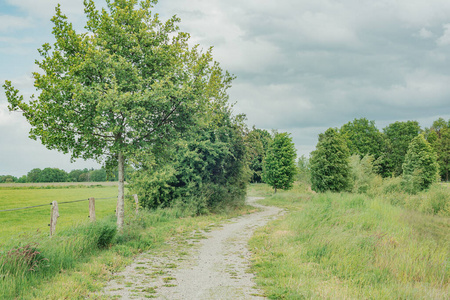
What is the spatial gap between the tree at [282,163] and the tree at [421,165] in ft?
45.0

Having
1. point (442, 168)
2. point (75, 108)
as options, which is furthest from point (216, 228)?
point (442, 168)

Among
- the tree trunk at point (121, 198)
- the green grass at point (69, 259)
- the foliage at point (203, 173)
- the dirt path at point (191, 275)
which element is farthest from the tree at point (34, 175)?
the dirt path at point (191, 275)

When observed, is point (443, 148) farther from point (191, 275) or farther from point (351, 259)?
point (191, 275)

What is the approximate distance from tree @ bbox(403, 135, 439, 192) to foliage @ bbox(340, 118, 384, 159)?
48.1ft

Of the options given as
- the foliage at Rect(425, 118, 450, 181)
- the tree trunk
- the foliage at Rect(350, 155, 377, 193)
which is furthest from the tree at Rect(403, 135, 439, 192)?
the tree trunk

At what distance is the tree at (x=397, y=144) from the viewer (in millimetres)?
55281

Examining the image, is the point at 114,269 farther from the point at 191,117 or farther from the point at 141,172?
the point at 141,172

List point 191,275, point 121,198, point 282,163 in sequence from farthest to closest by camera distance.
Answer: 1. point 282,163
2. point 121,198
3. point 191,275

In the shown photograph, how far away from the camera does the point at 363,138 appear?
5650 centimetres

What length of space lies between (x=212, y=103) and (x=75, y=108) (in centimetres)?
1164

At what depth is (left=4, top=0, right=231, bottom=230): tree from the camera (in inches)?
363

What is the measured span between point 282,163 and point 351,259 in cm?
3388

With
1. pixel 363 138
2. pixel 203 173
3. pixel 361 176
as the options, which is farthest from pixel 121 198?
pixel 363 138

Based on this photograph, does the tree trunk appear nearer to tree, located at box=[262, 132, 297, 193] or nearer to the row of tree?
the row of tree
